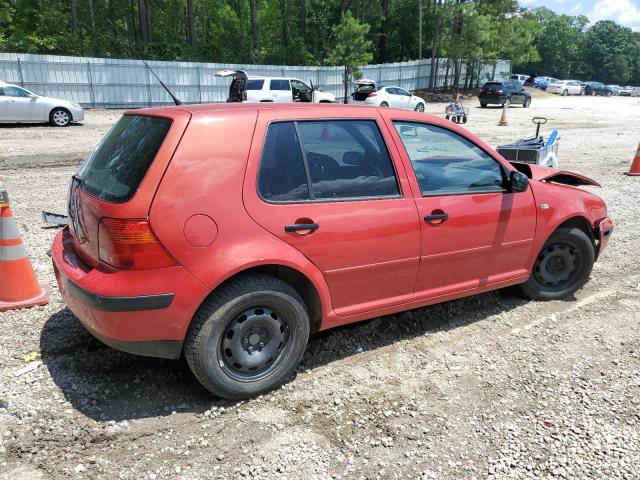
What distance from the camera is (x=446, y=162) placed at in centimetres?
397

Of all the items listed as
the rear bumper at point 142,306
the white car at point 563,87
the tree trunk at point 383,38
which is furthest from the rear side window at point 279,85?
the white car at point 563,87

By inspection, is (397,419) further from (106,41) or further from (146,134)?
(106,41)

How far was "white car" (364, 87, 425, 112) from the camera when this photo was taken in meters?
26.8

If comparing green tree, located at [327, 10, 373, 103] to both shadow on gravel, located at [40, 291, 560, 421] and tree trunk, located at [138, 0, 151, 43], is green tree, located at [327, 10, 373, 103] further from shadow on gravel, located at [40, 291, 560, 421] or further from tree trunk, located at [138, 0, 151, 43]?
shadow on gravel, located at [40, 291, 560, 421]

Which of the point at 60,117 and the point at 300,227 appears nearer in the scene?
the point at 300,227

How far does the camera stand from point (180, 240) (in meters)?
2.78

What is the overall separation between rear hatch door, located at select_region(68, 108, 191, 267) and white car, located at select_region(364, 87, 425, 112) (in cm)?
2438

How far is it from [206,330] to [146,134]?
1193 millimetres

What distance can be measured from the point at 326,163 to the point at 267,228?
0.63 meters

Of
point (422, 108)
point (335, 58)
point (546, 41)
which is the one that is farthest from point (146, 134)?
point (546, 41)

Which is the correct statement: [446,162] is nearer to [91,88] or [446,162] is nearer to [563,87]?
[91,88]

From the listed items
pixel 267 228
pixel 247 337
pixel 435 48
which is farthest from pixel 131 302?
pixel 435 48

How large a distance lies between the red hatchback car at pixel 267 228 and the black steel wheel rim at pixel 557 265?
0.62 metres

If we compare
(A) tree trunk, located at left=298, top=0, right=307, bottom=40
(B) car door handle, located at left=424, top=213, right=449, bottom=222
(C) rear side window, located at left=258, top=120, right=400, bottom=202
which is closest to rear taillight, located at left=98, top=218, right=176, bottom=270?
(C) rear side window, located at left=258, top=120, right=400, bottom=202
